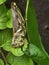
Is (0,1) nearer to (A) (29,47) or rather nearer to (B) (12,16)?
(B) (12,16)

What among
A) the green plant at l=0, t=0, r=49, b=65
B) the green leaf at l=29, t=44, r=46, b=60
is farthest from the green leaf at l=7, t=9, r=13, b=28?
the green leaf at l=29, t=44, r=46, b=60

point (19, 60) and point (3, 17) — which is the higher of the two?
point (3, 17)

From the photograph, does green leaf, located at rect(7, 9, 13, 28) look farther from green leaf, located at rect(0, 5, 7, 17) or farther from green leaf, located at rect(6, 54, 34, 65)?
green leaf, located at rect(6, 54, 34, 65)

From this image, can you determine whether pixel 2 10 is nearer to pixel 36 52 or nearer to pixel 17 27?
pixel 17 27

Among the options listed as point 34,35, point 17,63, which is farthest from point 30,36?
point 17,63

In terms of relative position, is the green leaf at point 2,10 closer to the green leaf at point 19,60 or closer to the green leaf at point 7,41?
the green leaf at point 7,41

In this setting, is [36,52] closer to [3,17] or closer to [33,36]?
[33,36]

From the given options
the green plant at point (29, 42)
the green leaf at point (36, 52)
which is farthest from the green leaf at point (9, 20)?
the green leaf at point (36, 52)

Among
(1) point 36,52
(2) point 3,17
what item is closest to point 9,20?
(2) point 3,17
